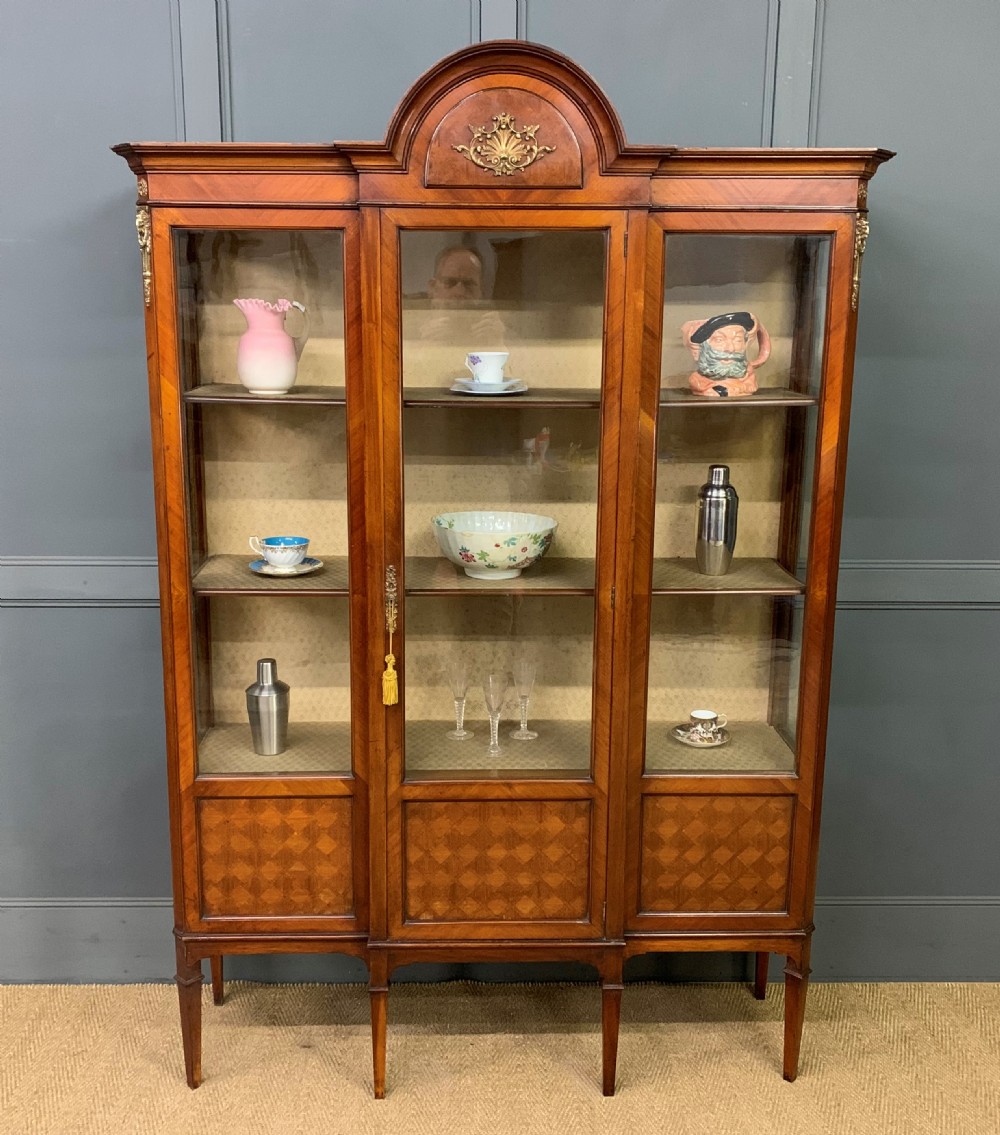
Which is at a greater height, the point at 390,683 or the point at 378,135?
the point at 378,135

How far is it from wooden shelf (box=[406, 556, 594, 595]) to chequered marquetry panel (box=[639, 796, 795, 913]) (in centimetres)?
44

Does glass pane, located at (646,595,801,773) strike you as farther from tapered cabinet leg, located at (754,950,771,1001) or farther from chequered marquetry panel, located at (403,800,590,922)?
tapered cabinet leg, located at (754,950,771,1001)

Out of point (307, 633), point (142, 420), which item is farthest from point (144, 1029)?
point (142, 420)

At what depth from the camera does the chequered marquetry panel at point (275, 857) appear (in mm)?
2004

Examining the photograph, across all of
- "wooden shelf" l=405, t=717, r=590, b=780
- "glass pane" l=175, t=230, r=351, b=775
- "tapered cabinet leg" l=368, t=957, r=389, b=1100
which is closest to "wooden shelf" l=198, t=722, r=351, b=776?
"glass pane" l=175, t=230, r=351, b=775

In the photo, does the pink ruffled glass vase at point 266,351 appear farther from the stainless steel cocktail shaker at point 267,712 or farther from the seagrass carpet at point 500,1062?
the seagrass carpet at point 500,1062

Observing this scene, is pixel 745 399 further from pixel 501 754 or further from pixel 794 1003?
pixel 794 1003

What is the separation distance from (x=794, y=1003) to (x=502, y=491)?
3.72 feet

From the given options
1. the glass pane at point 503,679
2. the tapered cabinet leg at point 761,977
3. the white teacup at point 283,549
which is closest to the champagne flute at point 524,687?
the glass pane at point 503,679

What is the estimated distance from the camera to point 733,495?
204 centimetres

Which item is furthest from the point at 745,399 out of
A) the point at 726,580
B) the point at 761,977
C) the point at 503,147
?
the point at 761,977

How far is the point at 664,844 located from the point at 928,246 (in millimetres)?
1328

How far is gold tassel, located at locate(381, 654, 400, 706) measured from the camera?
1.90 metres

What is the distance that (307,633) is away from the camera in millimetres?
2084
